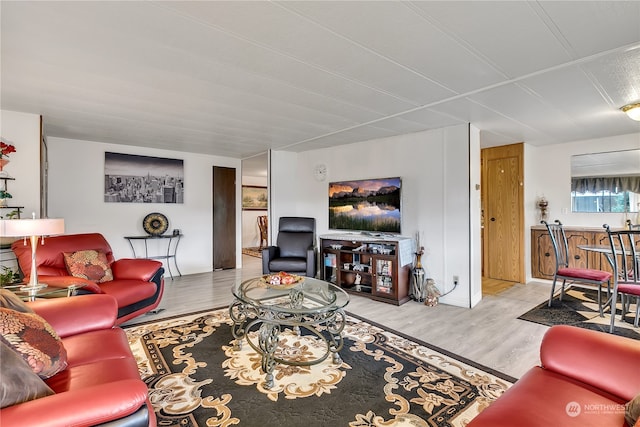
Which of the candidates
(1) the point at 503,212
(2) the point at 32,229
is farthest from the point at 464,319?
(2) the point at 32,229

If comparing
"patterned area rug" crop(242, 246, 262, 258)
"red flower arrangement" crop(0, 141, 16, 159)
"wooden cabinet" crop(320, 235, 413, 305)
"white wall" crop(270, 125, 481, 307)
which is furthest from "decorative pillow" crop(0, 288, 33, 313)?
"patterned area rug" crop(242, 246, 262, 258)

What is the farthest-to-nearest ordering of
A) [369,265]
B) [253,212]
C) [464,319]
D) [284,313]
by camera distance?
[253,212]
[369,265]
[464,319]
[284,313]

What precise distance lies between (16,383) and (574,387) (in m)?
2.12

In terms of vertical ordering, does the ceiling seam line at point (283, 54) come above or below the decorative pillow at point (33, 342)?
above

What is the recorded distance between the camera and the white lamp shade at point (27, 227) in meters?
2.18

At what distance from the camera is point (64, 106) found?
3.12 meters

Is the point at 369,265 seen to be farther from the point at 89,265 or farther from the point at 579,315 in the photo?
the point at 89,265

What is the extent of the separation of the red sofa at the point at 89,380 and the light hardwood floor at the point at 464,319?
1.39 meters

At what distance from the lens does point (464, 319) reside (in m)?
3.29

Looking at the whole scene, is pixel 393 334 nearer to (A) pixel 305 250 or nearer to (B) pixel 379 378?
(B) pixel 379 378

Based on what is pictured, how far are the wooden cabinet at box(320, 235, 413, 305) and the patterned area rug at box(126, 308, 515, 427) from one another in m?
1.21

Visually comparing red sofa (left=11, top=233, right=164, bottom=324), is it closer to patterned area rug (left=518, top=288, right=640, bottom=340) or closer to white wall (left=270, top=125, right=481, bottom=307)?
white wall (left=270, top=125, right=481, bottom=307)

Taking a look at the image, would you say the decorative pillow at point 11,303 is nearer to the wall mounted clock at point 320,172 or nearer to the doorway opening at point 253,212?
the wall mounted clock at point 320,172

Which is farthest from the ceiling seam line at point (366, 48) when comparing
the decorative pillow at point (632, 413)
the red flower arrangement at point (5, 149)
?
the red flower arrangement at point (5, 149)
